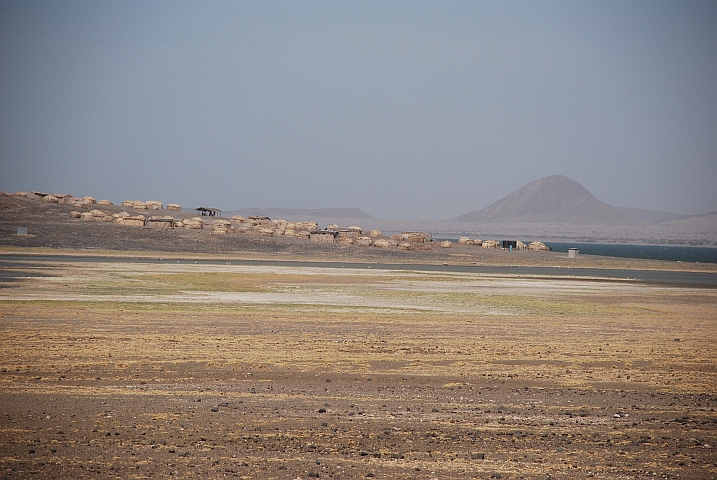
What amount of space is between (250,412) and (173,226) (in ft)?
301

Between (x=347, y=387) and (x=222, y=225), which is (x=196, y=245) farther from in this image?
(x=347, y=387)

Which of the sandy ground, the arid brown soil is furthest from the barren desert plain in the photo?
the arid brown soil

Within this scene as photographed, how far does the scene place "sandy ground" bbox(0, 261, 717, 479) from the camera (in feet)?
32.1

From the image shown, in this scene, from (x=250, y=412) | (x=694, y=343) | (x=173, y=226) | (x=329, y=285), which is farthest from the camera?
(x=173, y=226)

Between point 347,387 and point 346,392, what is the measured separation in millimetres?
461

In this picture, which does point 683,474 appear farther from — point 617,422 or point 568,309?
point 568,309

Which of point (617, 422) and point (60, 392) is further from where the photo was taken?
point (60, 392)

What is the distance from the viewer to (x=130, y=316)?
25.0 m

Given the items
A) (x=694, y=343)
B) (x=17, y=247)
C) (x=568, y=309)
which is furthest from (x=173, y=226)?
(x=694, y=343)

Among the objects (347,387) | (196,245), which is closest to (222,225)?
(196,245)

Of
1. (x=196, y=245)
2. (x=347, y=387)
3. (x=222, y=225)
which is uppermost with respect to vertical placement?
(x=222, y=225)

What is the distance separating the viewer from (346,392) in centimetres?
1412

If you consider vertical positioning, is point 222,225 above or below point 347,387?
above

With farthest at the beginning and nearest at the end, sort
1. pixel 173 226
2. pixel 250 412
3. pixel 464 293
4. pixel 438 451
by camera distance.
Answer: pixel 173 226 → pixel 464 293 → pixel 250 412 → pixel 438 451
